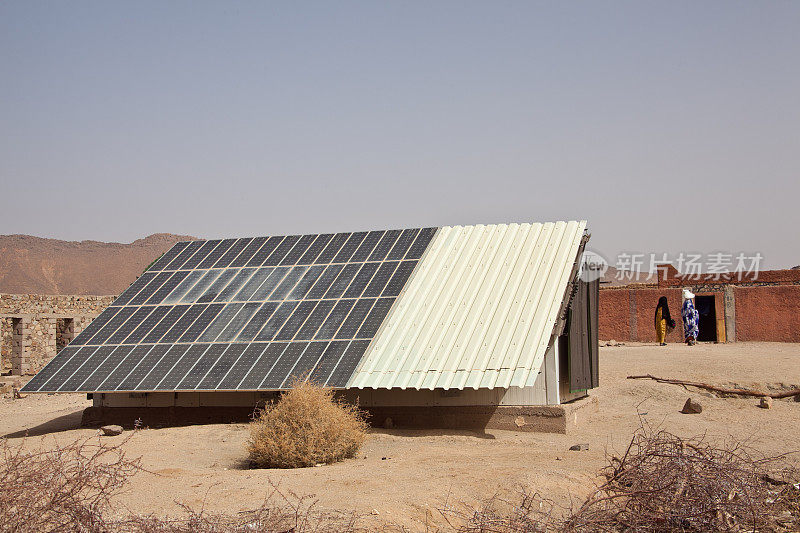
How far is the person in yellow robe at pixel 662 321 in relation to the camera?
95.0ft

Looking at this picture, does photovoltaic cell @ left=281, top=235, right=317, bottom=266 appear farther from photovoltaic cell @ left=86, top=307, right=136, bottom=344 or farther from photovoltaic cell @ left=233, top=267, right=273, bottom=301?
photovoltaic cell @ left=86, top=307, right=136, bottom=344

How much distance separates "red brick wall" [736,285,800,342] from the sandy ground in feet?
19.7

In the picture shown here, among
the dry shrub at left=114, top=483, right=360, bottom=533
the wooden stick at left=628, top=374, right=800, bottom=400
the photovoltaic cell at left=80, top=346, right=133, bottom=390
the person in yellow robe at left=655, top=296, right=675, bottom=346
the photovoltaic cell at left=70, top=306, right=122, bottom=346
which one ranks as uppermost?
the person in yellow robe at left=655, top=296, right=675, bottom=346

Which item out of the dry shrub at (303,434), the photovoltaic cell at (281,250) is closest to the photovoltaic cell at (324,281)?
the photovoltaic cell at (281,250)

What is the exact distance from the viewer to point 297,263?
18.4 meters

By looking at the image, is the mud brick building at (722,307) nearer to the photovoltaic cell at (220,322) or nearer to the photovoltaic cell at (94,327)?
the photovoltaic cell at (220,322)

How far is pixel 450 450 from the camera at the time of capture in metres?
12.3

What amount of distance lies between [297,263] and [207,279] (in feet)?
7.15

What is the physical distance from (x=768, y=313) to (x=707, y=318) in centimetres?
372

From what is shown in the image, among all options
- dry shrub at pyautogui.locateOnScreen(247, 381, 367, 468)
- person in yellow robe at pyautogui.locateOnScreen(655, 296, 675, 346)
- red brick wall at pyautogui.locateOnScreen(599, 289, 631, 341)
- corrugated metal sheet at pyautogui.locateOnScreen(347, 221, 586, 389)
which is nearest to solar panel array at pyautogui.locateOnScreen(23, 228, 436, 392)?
corrugated metal sheet at pyautogui.locateOnScreen(347, 221, 586, 389)

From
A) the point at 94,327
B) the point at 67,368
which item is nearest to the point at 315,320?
the point at 67,368

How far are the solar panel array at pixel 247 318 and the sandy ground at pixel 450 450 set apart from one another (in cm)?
114

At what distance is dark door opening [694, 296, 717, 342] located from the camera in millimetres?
30406

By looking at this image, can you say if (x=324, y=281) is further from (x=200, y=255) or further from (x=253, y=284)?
(x=200, y=255)
